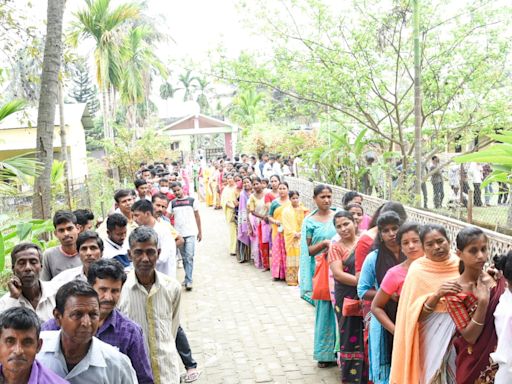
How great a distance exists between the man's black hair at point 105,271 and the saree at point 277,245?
256 inches

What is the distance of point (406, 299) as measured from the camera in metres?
4.06

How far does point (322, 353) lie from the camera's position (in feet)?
20.4

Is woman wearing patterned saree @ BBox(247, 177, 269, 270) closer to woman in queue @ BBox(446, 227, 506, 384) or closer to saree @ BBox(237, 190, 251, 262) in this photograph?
saree @ BBox(237, 190, 251, 262)

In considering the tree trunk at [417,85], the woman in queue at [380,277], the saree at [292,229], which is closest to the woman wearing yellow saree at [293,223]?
the saree at [292,229]


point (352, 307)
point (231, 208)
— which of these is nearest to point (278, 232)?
point (231, 208)

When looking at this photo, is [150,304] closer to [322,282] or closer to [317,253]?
[322,282]

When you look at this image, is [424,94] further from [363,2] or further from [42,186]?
[42,186]

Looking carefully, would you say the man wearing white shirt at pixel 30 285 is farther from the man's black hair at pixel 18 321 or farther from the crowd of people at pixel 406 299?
the crowd of people at pixel 406 299

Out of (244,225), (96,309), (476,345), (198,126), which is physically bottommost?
(244,225)

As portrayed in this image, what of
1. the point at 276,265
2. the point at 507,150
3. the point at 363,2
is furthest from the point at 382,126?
the point at 507,150

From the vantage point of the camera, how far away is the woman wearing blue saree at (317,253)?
618 cm

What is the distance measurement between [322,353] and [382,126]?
745 cm

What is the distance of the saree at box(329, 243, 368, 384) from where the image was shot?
17.7ft

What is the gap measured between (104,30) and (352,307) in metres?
18.4
